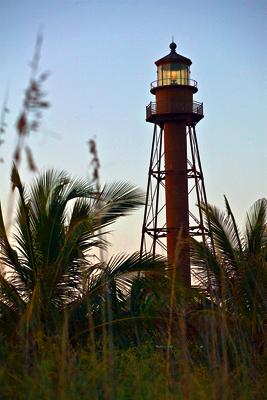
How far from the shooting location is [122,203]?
37.6 ft

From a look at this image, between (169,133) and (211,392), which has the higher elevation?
(169,133)

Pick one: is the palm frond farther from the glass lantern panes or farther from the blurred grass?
the glass lantern panes

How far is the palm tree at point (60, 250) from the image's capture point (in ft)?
37.2

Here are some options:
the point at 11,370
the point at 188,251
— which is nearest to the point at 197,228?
the point at 188,251

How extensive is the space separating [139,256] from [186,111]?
56.4ft

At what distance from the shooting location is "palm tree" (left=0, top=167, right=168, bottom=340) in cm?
1134

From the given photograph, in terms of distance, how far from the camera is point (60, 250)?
11781 millimetres

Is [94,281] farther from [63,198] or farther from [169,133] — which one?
[169,133]

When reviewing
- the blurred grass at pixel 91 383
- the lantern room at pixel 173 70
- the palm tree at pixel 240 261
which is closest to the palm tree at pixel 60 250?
the palm tree at pixel 240 261

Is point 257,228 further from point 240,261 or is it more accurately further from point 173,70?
point 173,70

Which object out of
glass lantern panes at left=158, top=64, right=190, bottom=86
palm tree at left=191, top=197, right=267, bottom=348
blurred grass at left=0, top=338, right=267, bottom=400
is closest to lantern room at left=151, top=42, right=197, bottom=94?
glass lantern panes at left=158, top=64, right=190, bottom=86

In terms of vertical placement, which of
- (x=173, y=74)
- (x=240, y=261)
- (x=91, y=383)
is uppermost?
(x=173, y=74)

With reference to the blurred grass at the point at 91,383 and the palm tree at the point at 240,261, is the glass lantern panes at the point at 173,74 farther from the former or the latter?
the blurred grass at the point at 91,383

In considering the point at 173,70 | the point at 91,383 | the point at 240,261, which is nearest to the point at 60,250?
the point at 240,261
